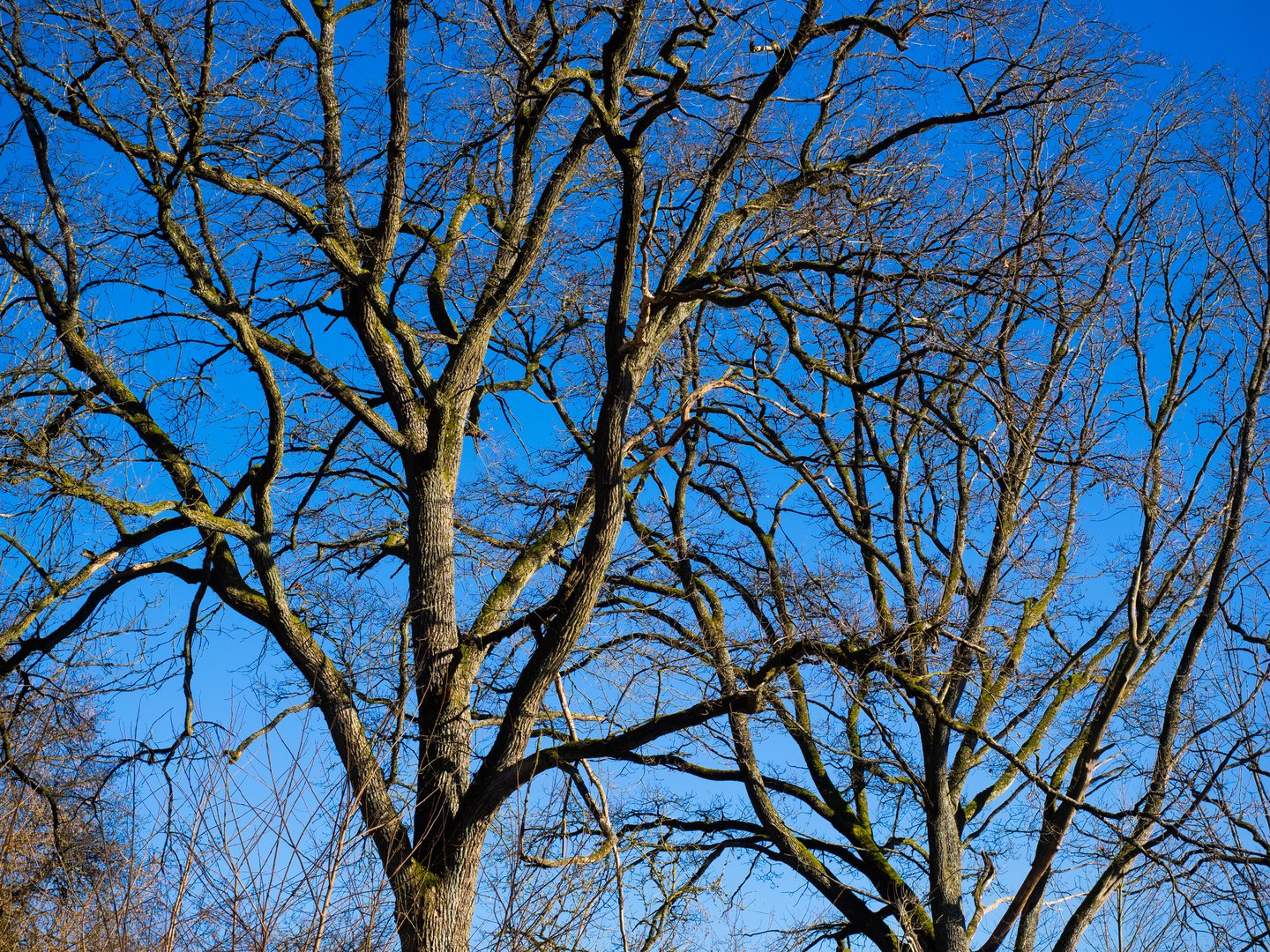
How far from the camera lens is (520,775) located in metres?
6.56

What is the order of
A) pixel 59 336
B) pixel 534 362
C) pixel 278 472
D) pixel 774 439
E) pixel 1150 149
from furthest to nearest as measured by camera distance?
pixel 1150 149 → pixel 534 362 → pixel 774 439 → pixel 278 472 → pixel 59 336

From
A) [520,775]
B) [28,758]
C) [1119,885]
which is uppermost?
[28,758]

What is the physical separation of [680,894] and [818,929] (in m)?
2.26

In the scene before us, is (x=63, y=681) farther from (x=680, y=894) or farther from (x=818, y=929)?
(x=818, y=929)

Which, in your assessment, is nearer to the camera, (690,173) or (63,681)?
(63,681)

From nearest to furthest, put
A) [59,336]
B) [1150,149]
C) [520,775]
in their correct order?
1. [520,775]
2. [59,336]
3. [1150,149]

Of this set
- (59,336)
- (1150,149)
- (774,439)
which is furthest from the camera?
(1150,149)

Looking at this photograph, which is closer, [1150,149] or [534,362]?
[534,362]

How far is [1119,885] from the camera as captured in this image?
9758 millimetres

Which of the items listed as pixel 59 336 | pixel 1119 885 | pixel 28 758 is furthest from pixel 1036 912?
pixel 59 336

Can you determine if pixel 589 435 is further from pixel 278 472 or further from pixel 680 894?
pixel 680 894

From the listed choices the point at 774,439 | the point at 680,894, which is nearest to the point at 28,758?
the point at 680,894

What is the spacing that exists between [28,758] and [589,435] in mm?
5186

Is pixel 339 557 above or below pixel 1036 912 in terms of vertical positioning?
above
